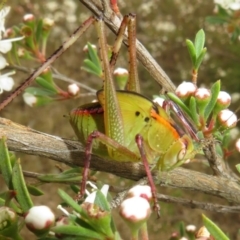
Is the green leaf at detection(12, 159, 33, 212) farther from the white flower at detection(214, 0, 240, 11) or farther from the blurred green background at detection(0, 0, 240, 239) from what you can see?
the blurred green background at detection(0, 0, 240, 239)

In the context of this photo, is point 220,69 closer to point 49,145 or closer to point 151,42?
point 151,42

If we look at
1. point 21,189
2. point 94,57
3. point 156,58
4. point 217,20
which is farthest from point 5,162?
point 156,58

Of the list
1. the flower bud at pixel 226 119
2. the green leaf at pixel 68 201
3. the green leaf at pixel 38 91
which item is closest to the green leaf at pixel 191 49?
the flower bud at pixel 226 119

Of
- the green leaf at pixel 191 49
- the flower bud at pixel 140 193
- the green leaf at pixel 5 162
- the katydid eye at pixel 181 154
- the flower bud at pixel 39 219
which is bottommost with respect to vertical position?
the flower bud at pixel 39 219

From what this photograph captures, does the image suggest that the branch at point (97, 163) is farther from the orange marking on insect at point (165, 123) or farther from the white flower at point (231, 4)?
the white flower at point (231, 4)

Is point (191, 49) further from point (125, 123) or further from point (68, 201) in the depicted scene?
point (68, 201)

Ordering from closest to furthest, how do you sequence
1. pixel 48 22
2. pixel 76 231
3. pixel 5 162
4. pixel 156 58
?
pixel 76 231 → pixel 5 162 → pixel 48 22 → pixel 156 58

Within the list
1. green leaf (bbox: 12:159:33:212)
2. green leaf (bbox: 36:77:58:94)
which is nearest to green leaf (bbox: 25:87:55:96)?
green leaf (bbox: 36:77:58:94)
